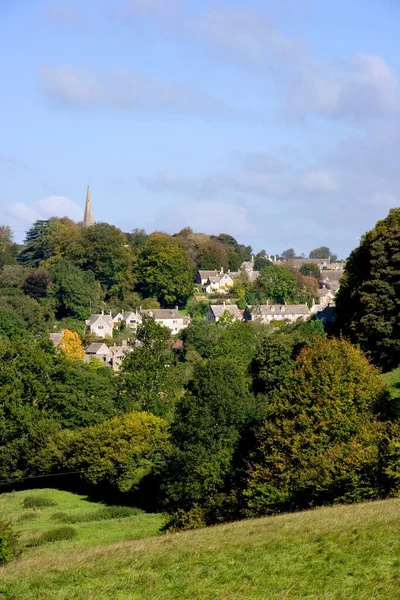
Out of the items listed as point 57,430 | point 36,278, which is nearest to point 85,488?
point 57,430

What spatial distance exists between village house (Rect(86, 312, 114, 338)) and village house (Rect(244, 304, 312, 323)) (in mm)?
15794

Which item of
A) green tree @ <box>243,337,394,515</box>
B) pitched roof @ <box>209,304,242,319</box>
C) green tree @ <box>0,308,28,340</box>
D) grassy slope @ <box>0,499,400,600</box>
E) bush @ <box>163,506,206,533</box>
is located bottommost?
bush @ <box>163,506,206,533</box>

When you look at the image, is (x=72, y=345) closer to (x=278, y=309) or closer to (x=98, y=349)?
(x=98, y=349)

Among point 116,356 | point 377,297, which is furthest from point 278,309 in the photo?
point 377,297

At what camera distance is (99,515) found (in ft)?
118

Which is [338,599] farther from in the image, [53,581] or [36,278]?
[36,278]

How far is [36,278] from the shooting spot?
96.1 metres

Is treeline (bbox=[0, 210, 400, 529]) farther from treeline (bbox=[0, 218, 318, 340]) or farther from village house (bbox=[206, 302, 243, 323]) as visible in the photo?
village house (bbox=[206, 302, 243, 323])

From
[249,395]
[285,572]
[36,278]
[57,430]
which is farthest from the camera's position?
[36,278]

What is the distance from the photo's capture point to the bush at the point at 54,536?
30.2 m

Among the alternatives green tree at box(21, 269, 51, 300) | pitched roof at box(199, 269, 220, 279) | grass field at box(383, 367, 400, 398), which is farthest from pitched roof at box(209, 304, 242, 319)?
grass field at box(383, 367, 400, 398)

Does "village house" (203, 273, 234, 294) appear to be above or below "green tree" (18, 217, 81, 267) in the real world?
below

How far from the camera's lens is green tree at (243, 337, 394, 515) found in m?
28.0

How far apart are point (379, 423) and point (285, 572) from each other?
41.3 ft
